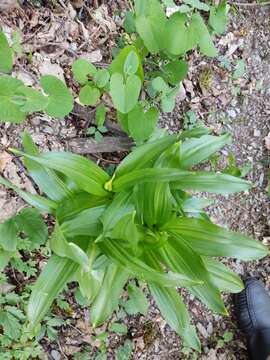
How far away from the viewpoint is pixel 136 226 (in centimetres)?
163

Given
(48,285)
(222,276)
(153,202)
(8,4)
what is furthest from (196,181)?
(8,4)

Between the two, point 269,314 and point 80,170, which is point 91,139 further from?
point 269,314

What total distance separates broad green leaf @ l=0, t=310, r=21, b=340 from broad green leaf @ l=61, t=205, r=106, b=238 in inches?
16.1

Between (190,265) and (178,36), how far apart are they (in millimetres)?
867

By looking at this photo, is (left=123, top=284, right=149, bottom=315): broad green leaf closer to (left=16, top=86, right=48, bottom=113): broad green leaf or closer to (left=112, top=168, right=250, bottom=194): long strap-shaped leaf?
(left=112, top=168, right=250, bottom=194): long strap-shaped leaf

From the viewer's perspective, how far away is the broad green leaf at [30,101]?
165cm

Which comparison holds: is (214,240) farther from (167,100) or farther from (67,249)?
(167,100)

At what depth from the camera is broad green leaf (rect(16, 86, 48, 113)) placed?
1.65 metres

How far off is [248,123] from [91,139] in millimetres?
1017

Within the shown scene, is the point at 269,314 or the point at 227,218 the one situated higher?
the point at 227,218

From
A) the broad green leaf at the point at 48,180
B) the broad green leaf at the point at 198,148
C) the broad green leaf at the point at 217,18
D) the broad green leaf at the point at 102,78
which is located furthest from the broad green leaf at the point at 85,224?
the broad green leaf at the point at 217,18

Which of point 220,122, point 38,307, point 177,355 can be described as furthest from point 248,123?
point 38,307

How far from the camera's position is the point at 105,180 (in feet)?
5.80

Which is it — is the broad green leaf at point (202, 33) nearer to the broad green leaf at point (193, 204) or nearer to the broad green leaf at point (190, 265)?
the broad green leaf at point (193, 204)
